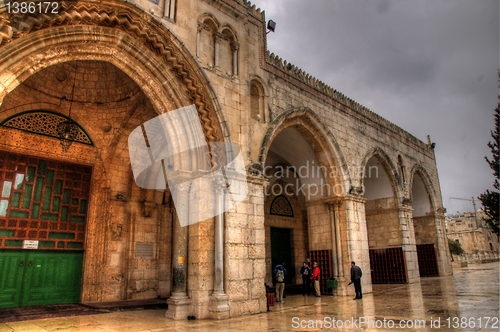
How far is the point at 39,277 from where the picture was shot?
766cm

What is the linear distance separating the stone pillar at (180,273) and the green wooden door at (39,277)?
3134 millimetres

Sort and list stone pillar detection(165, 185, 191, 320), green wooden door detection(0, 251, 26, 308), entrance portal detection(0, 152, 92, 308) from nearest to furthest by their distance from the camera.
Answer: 1. stone pillar detection(165, 185, 191, 320)
2. green wooden door detection(0, 251, 26, 308)
3. entrance portal detection(0, 152, 92, 308)

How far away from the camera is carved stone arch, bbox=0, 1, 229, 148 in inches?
205

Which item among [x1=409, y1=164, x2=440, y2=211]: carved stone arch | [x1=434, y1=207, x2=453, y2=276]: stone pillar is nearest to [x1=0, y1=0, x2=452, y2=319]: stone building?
[x1=409, y1=164, x2=440, y2=211]: carved stone arch

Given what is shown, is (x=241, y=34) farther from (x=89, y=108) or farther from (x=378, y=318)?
(x=378, y=318)

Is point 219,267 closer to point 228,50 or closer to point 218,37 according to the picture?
point 228,50

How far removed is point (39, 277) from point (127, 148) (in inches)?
140

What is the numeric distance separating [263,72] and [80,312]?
21.6 feet

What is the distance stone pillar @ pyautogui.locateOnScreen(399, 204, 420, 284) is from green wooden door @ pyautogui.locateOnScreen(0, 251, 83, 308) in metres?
10.6

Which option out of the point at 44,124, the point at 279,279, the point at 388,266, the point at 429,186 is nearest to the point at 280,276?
the point at 279,279

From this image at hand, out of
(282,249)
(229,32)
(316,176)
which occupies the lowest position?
(282,249)

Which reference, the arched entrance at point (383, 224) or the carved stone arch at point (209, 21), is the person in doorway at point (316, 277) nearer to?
the arched entrance at point (383, 224)

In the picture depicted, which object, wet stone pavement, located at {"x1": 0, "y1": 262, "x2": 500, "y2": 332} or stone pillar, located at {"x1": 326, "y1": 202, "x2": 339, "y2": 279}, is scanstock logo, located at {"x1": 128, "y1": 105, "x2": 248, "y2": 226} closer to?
wet stone pavement, located at {"x1": 0, "y1": 262, "x2": 500, "y2": 332}

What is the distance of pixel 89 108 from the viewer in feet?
→ 28.6
